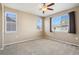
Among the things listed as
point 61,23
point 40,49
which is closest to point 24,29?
point 40,49

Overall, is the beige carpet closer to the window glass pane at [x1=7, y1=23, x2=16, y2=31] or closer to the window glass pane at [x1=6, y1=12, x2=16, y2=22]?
the window glass pane at [x1=7, y1=23, x2=16, y2=31]

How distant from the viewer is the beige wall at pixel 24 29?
2043mm

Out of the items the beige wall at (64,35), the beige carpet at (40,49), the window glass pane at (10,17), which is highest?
Answer: the window glass pane at (10,17)

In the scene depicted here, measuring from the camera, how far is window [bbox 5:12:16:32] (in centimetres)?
203

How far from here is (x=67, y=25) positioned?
6.81ft

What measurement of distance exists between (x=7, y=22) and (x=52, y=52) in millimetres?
1143

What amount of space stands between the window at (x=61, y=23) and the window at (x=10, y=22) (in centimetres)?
87

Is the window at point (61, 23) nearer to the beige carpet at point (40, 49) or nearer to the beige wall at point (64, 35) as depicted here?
the beige wall at point (64, 35)

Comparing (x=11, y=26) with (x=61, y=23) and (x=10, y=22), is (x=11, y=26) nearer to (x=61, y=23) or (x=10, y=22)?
(x=10, y=22)

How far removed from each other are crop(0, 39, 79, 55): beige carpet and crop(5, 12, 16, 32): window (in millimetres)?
360

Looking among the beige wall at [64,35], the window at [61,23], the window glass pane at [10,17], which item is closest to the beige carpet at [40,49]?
the beige wall at [64,35]

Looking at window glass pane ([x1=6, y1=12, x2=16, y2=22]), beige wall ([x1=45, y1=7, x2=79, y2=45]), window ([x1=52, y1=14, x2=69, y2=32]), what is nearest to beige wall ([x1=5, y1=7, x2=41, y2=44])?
window glass pane ([x1=6, y1=12, x2=16, y2=22])
